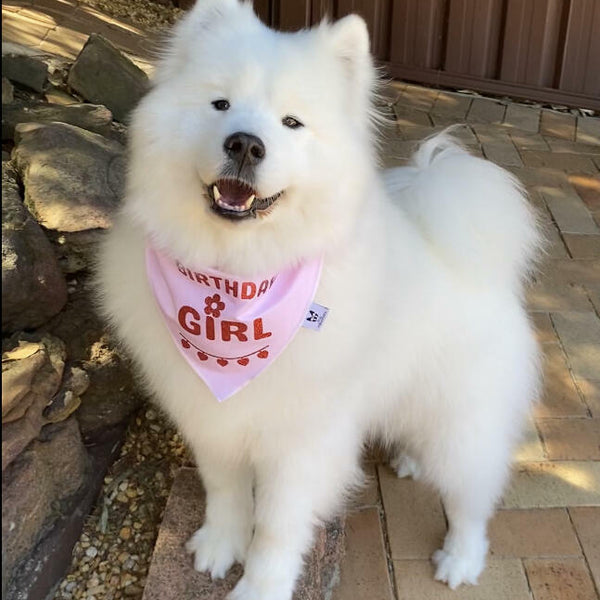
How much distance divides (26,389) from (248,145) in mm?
984

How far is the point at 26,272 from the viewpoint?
2443 millimetres

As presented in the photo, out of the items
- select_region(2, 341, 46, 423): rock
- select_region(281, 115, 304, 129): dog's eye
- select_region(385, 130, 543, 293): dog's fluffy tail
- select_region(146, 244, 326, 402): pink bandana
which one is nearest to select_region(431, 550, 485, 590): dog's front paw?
select_region(385, 130, 543, 293): dog's fluffy tail

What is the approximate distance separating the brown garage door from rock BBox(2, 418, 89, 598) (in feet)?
14.8

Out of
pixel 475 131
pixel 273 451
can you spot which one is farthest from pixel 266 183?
pixel 475 131

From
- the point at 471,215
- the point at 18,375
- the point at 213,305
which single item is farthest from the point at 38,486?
the point at 471,215

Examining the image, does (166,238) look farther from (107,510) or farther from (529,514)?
(529,514)

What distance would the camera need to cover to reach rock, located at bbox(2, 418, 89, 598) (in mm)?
2117

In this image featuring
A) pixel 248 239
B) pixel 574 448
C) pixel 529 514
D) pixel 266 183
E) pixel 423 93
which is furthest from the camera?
pixel 423 93

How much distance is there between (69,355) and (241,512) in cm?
79

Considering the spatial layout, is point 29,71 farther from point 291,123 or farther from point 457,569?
point 457,569

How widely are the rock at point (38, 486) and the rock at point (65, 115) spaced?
1506mm

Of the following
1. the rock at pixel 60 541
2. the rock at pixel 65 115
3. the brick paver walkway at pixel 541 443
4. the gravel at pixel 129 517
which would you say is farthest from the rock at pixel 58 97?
the rock at pixel 60 541

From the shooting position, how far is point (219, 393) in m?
2.06

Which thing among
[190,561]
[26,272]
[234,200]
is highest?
[234,200]
